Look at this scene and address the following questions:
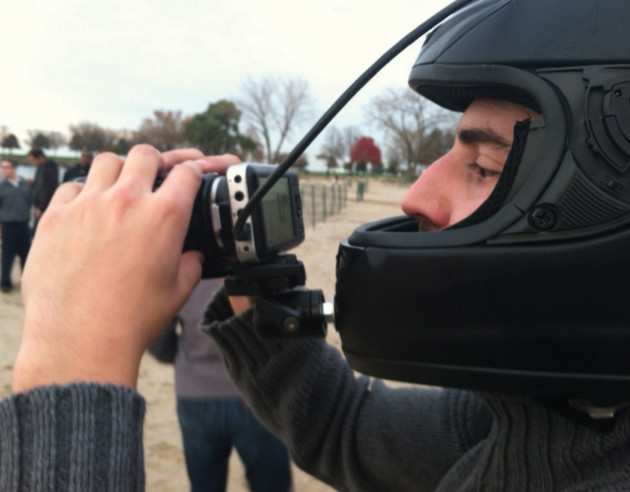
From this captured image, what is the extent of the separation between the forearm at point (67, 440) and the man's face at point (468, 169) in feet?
2.11

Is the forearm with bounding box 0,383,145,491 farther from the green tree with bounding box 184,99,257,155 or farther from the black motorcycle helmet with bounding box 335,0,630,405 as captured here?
the green tree with bounding box 184,99,257,155

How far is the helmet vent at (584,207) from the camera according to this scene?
820 mm

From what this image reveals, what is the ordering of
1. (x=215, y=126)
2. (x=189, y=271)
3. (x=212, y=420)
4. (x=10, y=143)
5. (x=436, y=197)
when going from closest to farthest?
(x=189, y=271) → (x=436, y=197) → (x=212, y=420) → (x=10, y=143) → (x=215, y=126)

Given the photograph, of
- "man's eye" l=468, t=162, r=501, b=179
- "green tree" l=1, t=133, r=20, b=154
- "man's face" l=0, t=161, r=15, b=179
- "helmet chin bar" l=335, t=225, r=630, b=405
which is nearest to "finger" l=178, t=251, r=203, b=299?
"helmet chin bar" l=335, t=225, r=630, b=405

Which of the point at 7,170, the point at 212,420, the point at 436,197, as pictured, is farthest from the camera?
the point at 7,170

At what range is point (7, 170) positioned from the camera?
6.33 meters

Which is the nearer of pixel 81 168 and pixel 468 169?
pixel 468 169

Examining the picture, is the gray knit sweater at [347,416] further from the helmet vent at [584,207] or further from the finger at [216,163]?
the helmet vent at [584,207]

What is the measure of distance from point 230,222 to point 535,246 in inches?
20.2

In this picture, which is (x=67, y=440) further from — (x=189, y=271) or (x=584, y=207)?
(x=584, y=207)

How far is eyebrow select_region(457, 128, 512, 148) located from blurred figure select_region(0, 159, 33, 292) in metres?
6.20

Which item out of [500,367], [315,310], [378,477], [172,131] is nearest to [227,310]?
[315,310]

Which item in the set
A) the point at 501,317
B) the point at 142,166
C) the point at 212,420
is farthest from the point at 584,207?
the point at 212,420

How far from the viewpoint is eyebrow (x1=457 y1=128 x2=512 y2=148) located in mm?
953
